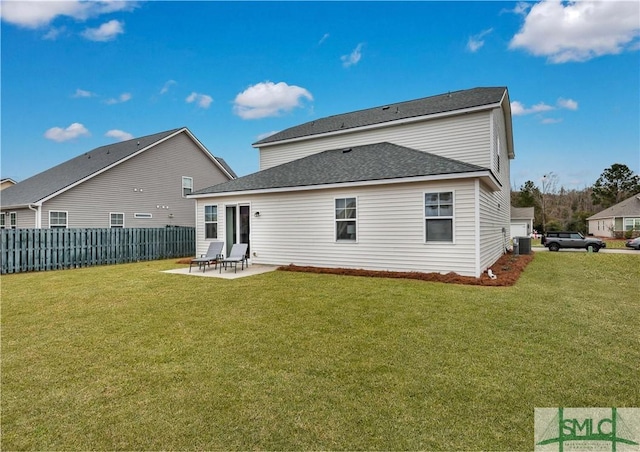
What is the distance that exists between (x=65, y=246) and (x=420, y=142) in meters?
14.8

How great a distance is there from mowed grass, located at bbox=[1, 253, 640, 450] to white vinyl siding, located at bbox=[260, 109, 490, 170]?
6804 mm

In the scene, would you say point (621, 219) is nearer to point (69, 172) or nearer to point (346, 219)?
point (346, 219)

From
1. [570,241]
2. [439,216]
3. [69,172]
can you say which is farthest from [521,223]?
[69,172]

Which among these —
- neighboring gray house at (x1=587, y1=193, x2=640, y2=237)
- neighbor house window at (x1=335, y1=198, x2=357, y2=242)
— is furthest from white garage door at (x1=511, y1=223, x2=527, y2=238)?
neighbor house window at (x1=335, y1=198, x2=357, y2=242)

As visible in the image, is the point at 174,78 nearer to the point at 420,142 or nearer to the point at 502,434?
the point at 420,142

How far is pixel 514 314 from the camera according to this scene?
5555mm

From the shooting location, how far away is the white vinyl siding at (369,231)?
9.10 meters

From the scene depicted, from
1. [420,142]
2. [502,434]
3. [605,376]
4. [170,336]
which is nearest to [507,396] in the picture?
[502,434]

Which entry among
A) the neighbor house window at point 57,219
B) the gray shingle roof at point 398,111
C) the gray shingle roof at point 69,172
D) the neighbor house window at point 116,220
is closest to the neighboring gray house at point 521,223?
the gray shingle roof at point 398,111

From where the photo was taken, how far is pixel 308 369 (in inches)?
138

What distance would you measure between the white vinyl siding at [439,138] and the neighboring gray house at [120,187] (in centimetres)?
1042

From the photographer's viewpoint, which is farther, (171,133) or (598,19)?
(171,133)

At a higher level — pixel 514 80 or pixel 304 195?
pixel 514 80

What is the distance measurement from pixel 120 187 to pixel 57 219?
3.47 m
